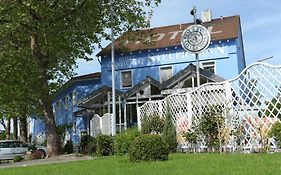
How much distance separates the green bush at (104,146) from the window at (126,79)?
17959 mm

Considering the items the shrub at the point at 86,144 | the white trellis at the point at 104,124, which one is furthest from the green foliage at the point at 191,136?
the white trellis at the point at 104,124

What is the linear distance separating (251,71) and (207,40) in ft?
32.3

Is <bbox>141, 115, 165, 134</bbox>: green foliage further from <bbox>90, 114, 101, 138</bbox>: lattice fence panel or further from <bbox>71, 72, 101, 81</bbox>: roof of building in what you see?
<bbox>71, 72, 101, 81</bbox>: roof of building

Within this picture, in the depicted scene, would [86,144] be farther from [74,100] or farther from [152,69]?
[74,100]

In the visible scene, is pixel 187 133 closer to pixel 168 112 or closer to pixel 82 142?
pixel 168 112

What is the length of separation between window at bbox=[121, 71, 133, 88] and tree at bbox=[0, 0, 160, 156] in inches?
348

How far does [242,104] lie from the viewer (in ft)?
53.3

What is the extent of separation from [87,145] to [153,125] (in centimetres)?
767

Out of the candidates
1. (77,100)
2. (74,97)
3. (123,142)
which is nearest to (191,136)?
(123,142)

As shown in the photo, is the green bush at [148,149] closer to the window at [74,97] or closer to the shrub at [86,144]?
the shrub at [86,144]

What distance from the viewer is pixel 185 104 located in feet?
63.8

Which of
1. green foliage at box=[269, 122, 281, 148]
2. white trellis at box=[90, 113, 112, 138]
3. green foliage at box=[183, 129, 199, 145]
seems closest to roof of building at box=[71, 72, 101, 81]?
white trellis at box=[90, 113, 112, 138]

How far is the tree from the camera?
25016mm

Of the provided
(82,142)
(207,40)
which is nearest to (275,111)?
(207,40)
